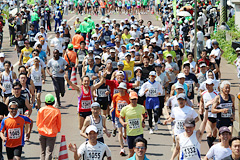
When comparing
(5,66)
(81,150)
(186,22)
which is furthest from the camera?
(186,22)

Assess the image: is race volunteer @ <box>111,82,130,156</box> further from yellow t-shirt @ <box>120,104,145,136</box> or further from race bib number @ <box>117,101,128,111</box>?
yellow t-shirt @ <box>120,104,145,136</box>

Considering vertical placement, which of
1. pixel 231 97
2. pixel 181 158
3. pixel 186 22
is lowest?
pixel 181 158

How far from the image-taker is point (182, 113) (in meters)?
11.6

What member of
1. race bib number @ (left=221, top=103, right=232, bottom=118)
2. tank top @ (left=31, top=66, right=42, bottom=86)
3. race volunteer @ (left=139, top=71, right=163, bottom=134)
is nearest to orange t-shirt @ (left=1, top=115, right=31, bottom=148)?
race volunteer @ (left=139, top=71, right=163, bottom=134)

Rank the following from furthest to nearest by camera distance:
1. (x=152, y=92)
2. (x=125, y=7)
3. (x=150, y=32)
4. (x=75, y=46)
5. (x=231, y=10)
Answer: (x=125, y=7), (x=231, y=10), (x=150, y=32), (x=75, y=46), (x=152, y=92)

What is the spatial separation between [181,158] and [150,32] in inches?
620

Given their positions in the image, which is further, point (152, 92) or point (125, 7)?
point (125, 7)

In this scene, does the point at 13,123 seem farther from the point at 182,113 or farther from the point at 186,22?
the point at 186,22

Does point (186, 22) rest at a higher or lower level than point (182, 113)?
higher

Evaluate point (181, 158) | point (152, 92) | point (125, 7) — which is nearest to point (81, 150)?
point (181, 158)

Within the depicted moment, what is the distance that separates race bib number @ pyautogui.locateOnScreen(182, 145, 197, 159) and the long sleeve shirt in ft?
15.1

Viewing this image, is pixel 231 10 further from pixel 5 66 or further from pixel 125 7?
pixel 5 66

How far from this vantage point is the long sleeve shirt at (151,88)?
47.3 feet

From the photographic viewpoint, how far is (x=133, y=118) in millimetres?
11820
